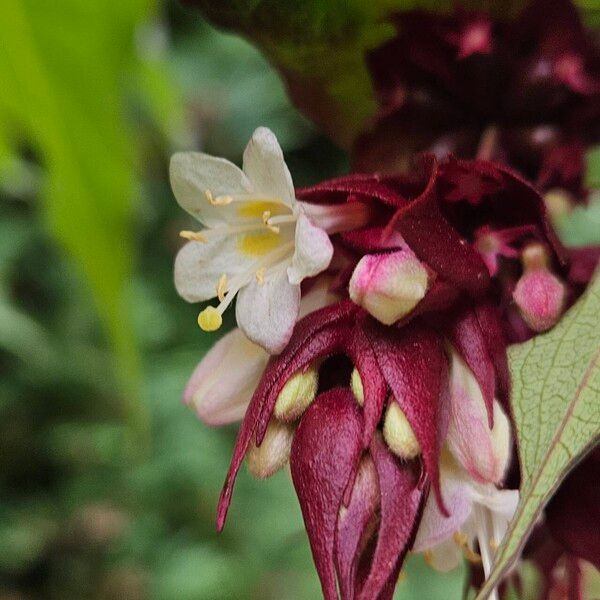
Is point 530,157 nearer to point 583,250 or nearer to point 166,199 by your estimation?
point 583,250

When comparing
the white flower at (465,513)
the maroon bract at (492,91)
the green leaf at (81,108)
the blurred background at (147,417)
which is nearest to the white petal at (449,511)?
the white flower at (465,513)

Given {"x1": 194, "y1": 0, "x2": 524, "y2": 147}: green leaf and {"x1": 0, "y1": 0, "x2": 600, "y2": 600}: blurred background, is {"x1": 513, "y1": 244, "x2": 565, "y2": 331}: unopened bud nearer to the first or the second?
{"x1": 194, "y1": 0, "x2": 524, "y2": 147}: green leaf

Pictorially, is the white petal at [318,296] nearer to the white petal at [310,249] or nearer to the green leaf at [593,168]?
the white petal at [310,249]

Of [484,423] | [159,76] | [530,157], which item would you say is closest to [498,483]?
[484,423]

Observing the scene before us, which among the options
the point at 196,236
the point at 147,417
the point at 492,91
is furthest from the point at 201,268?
the point at 147,417

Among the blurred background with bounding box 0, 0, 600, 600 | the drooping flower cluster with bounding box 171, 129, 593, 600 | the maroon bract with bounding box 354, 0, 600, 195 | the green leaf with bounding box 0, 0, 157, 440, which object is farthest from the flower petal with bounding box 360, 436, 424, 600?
the blurred background with bounding box 0, 0, 600, 600
